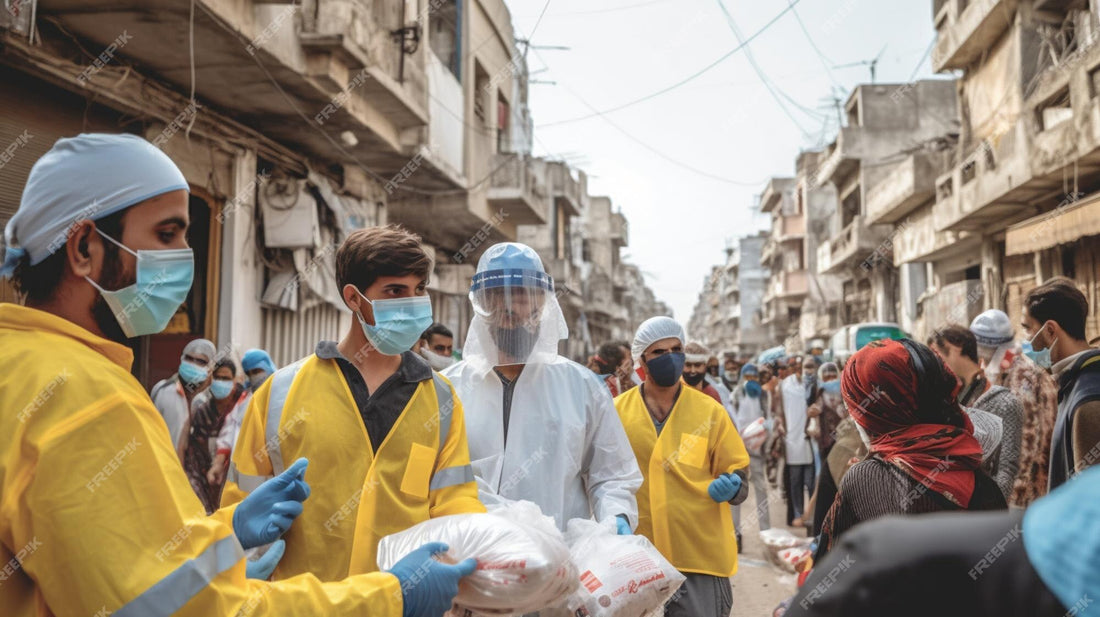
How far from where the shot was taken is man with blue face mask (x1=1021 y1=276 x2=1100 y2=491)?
321 cm

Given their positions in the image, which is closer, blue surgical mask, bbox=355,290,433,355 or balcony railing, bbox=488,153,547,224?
blue surgical mask, bbox=355,290,433,355

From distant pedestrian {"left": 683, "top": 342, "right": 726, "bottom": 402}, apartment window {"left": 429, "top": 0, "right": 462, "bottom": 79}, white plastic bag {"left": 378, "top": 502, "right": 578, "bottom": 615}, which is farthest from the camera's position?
apartment window {"left": 429, "top": 0, "right": 462, "bottom": 79}

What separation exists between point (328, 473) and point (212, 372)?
4.10 m

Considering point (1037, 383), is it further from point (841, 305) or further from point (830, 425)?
point (841, 305)

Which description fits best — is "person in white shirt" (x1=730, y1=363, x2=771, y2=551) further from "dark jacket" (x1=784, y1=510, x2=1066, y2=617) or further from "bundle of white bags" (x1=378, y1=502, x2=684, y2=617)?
"dark jacket" (x1=784, y1=510, x2=1066, y2=617)

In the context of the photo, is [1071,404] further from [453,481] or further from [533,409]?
[453,481]

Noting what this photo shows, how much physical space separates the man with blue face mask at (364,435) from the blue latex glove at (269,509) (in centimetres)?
35

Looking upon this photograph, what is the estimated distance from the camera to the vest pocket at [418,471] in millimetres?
2312

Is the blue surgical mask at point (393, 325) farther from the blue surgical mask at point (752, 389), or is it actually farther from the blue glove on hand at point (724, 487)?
the blue surgical mask at point (752, 389)

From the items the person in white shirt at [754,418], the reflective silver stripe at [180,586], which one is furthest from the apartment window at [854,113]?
the reflective silver stripe at [180,586]

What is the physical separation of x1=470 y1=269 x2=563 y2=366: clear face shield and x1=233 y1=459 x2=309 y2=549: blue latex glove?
1170 millimetres

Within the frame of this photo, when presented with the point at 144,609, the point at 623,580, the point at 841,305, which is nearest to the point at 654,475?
the point at 623,580

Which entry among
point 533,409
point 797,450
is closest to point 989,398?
point 533,409

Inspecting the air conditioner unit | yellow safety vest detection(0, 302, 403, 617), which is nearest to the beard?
yellow safety vest detection(0, 302, 403, 617)
